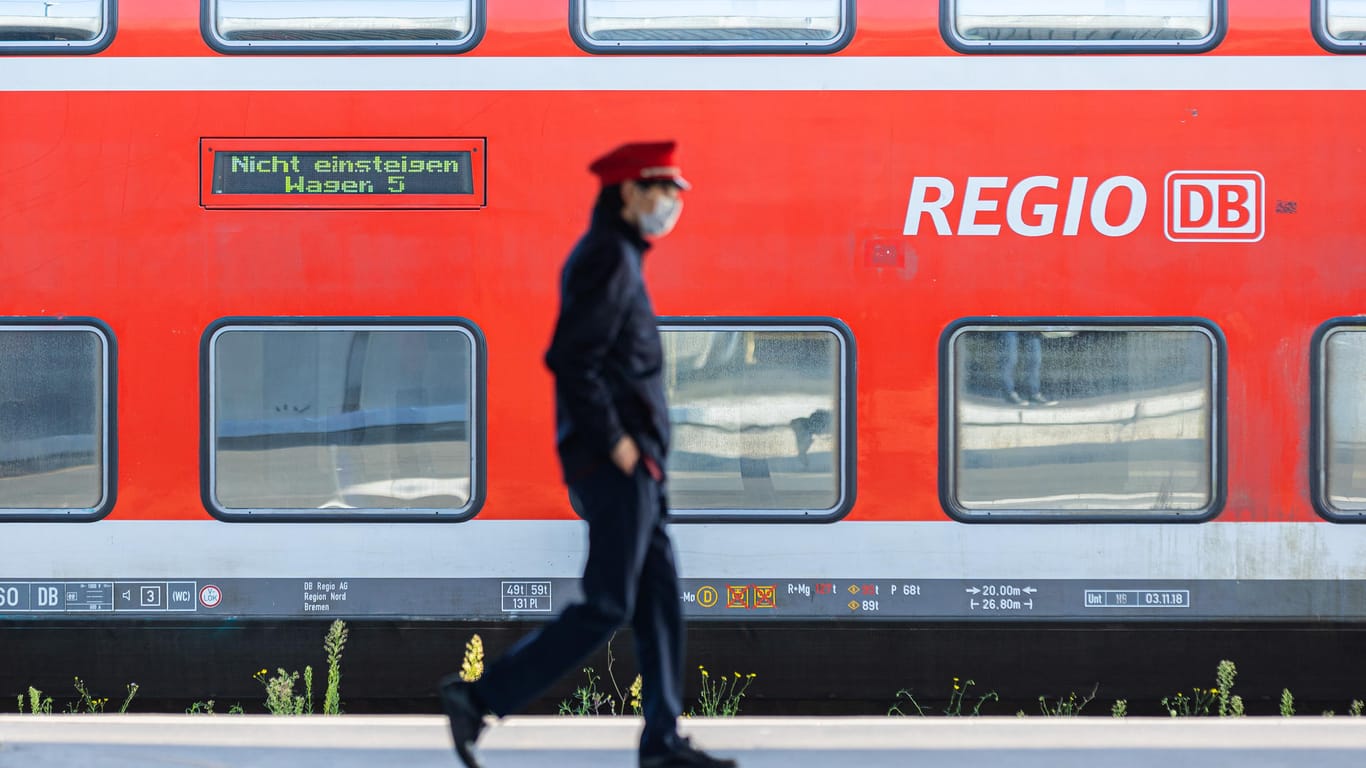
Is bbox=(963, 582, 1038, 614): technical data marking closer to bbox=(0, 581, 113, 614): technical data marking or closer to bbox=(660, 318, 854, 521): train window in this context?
bbox=(660, 318, 854, 521): train window

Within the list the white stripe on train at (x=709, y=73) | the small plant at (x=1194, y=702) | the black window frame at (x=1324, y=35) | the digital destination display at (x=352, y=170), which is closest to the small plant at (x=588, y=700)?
the digital destination display at (x=352, y=170)

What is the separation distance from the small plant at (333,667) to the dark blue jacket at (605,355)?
7.15 feet

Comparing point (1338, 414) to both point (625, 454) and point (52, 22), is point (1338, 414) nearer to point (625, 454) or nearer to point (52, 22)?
point (625, 454)

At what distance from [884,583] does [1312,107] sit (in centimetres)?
235

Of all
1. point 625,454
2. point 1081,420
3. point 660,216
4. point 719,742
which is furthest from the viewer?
point 1081,420

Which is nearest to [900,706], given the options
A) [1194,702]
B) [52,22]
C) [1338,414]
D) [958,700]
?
[958,700]

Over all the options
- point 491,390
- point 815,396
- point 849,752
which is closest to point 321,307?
point 491,390

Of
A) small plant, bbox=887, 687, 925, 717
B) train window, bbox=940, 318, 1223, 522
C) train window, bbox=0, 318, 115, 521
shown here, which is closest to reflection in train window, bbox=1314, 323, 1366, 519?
train window, bbox=940, 318, 1223, 522

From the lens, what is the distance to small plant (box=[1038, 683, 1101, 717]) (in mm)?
5098

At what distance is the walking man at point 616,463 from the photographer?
308 cm

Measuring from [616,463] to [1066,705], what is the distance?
2.77 m

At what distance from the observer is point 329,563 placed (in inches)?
196

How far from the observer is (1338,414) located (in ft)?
16.2

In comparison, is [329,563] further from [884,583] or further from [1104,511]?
[1104,511]
